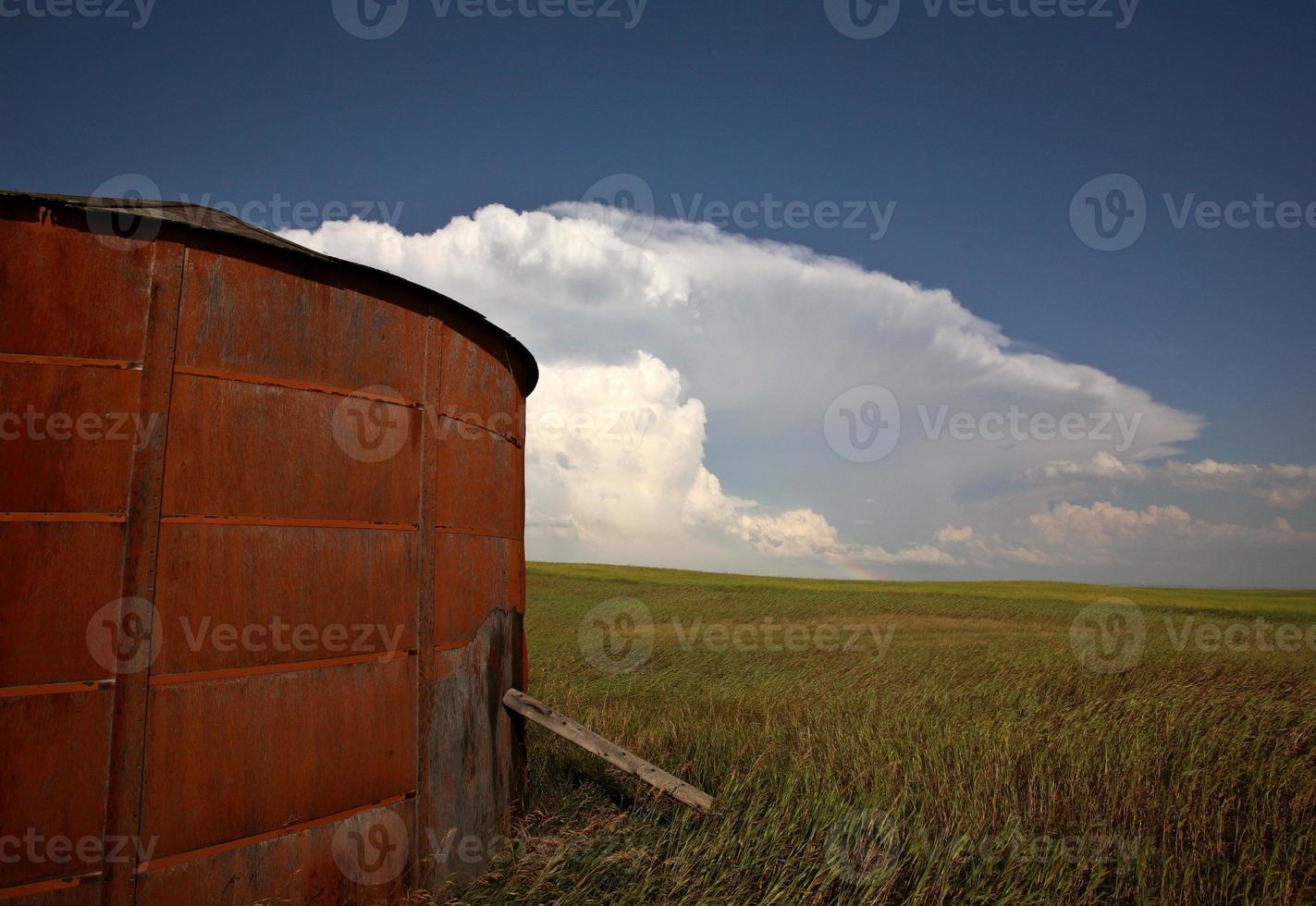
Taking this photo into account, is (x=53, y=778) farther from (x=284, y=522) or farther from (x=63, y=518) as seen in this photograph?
(x=284, y=522)

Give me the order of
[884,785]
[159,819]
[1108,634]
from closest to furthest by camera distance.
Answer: [159,819] → [884,785] → [1108,634]

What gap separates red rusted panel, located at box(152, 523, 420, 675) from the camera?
12.7ft

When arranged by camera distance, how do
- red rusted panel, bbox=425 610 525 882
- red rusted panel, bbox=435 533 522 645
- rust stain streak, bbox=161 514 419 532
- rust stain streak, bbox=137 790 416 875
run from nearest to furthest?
rust stain streak, bbox=137 790 416 875
rust stain streak, bbox=161 514 419 532
red rusted panel, bbox=425 610 525 882
red rusted panel, bbox=435 533 522 645

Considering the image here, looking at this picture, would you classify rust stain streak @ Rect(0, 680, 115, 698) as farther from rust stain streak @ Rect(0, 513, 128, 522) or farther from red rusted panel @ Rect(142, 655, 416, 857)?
rust stain streak @ Rect(0, 513, 128, 522)

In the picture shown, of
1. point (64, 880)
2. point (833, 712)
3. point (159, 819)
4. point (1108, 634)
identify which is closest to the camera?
point (64, 880)

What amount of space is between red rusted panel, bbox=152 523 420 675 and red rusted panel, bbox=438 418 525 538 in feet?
1.81

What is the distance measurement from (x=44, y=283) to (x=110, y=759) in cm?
253

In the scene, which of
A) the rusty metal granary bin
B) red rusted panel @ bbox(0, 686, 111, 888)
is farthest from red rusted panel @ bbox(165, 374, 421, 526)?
red rusted panel @ bbox(0, 686, 111, 888)

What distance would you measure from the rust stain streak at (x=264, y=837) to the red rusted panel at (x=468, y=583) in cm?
105

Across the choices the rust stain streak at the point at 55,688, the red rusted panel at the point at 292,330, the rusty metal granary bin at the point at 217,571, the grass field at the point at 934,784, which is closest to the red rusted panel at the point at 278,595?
the rusty metal granary bin at the point at 217,571

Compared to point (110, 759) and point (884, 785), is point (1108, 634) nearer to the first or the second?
point (884, 785)

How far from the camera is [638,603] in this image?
3002 centimetres

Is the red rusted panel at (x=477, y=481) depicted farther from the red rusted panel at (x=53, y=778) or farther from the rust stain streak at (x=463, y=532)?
the red rusted panel at (x=53, y=778)

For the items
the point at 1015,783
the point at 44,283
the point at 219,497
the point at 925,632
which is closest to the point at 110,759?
the point at 219,497
